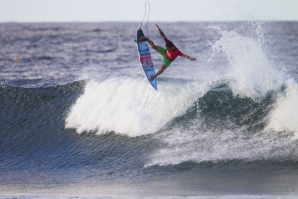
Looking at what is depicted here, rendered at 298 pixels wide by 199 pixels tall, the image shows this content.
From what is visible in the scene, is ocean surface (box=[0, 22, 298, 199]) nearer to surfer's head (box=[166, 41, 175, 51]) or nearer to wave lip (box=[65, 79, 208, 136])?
wave lip (box=[65, 79, 208, 136])

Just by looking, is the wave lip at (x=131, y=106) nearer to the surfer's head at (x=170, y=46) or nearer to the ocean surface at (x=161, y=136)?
the ocean surface at (x=161, y=136)

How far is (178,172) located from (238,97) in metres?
3.63

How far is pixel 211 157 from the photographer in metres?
13.0

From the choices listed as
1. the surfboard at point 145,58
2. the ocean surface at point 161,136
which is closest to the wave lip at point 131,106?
the ocean surface at point 161,136

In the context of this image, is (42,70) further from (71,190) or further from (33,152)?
(71,190)

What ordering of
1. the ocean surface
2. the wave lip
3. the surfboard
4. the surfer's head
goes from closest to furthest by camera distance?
the ocean surface, the surfer's head, the surfboard, the wave lip

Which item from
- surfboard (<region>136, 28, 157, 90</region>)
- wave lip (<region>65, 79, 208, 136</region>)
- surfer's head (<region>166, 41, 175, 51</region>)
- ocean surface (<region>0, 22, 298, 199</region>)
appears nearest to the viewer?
ocean surface (<region>0, 22, 298, 199</region>)

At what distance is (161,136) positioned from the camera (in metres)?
14.4

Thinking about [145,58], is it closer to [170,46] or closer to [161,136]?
[170,46]

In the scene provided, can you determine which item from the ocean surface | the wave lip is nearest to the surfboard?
the wave lip

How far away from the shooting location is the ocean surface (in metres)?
11.8

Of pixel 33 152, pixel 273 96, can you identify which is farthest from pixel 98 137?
pixel 273 96

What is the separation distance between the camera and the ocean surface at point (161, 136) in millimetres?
11797

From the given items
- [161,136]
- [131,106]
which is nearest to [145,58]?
[131,106]
